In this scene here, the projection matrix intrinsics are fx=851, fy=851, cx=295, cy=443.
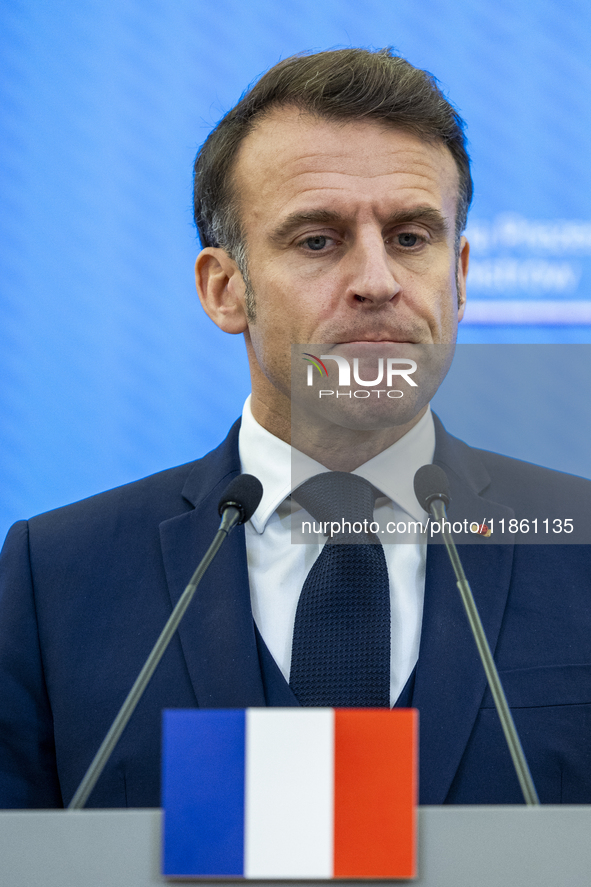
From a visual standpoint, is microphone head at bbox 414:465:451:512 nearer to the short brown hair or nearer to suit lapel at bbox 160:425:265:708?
suit lapel at bbox 160:425:265:708

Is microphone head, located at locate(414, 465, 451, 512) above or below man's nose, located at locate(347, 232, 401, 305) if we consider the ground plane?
below

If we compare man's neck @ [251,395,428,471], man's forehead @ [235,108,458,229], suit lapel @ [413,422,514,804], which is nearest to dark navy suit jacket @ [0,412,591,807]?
suit lapel @ [413,422,514,804]

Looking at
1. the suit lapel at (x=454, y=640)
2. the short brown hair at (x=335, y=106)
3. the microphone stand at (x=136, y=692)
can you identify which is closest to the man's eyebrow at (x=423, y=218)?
the short brown hair at (x=335, y=106)

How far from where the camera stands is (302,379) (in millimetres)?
1529

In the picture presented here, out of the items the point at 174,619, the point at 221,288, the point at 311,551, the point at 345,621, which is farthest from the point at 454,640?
the point at 221,288

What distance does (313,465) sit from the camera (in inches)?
61.6

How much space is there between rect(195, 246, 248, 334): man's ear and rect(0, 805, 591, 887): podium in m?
1.15

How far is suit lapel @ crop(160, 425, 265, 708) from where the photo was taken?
1306 millimetres

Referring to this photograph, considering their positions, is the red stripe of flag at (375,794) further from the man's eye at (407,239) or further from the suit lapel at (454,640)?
the man's eye at (407,239)

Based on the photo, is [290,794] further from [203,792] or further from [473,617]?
[473,617]

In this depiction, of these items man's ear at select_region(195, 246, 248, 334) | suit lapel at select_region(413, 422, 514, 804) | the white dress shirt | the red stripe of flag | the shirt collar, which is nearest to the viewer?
the red stripe of flag

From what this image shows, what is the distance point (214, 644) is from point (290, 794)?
Result: 2.23ft

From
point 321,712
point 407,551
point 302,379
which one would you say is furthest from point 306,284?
point 321,712

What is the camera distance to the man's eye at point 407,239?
1.50m
